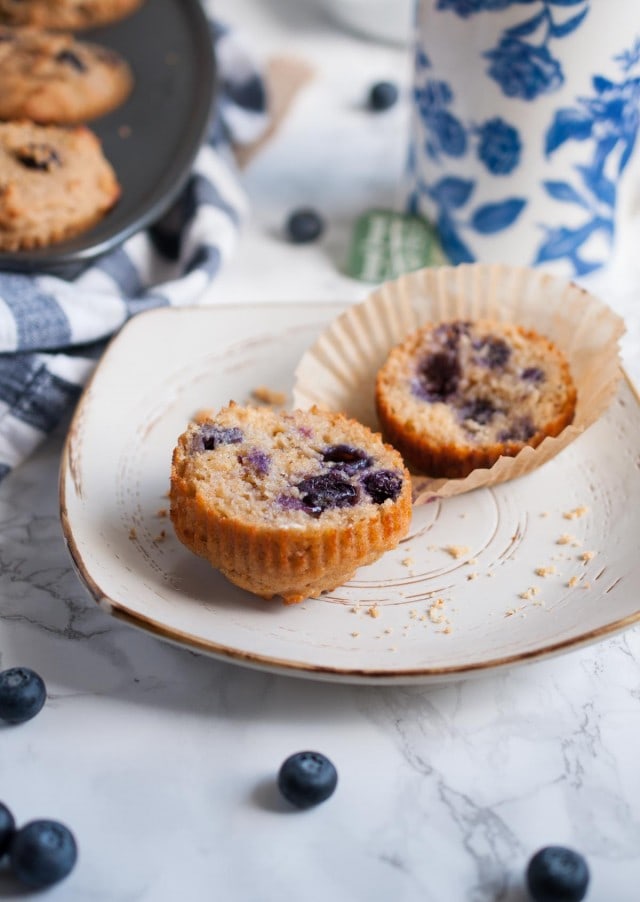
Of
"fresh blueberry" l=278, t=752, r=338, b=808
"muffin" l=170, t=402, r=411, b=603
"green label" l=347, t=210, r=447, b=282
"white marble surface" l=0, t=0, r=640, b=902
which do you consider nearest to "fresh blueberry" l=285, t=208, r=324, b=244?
"green label" l=347, t=210, r=447, b=282

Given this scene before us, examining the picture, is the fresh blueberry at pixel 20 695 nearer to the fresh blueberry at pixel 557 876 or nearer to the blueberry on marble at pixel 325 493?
the blueberry on marble at pixel 325 493

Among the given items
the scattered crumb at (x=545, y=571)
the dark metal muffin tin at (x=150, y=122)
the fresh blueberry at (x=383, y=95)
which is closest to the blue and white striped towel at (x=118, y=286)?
the dark metal muffin tin at (x=150, y=122)

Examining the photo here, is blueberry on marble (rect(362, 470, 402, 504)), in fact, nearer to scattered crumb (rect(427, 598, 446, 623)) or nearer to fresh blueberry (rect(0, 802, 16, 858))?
scattered crumb (rect(427, 598, 446, 623))

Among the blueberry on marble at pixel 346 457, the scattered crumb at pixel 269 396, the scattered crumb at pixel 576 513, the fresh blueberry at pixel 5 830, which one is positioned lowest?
the fresh blueberry at pixel 5 830

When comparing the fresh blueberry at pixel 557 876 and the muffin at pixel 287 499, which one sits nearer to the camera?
the fresh blueberry at pixel 557 876

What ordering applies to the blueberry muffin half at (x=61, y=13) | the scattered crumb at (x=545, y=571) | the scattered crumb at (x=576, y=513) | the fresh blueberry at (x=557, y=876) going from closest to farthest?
the fresh blueberry at (x=557, y=876)
the scattered crumb at (x=545, y=571)
the scattered crumb at (x=576, y=513)
the blueberry muffin half at (x=61, y=13)

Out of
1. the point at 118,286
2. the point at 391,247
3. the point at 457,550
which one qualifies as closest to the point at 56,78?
the point at 118,286

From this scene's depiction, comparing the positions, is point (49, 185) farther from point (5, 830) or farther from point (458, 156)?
point (5, 830)

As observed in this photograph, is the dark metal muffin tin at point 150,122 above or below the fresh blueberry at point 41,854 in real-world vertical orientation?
above
